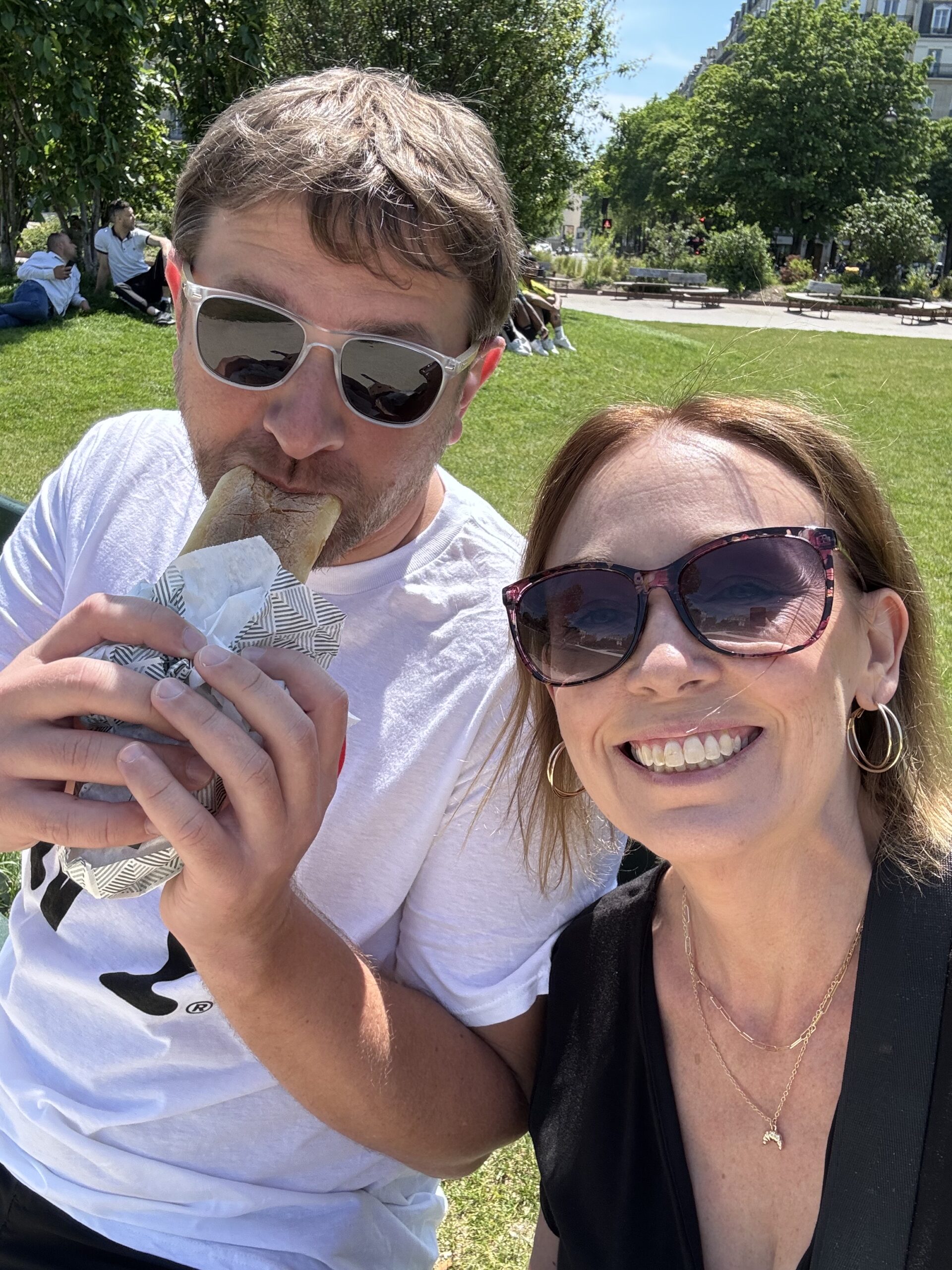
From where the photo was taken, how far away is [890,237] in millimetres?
40000

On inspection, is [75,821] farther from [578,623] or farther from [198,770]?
[578,623]

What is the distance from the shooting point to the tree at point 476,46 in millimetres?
20812

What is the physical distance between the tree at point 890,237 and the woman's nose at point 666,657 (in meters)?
43.8

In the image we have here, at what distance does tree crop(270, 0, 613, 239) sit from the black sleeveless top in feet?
67.6

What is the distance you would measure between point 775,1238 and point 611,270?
3946cm

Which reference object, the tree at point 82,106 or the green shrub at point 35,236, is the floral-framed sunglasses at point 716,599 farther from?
the green shrub at point 35,236

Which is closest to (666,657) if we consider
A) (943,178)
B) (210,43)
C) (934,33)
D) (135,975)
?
(135,975)

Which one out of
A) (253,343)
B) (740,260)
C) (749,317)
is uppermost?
(740,260)

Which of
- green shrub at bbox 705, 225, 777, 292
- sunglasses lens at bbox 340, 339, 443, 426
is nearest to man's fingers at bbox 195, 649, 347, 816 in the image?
sunglasses lens at bbox 340, 339, 443, 426

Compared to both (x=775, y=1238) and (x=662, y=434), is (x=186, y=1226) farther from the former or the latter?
(x=662, y=434)

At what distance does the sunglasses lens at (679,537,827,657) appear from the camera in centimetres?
157

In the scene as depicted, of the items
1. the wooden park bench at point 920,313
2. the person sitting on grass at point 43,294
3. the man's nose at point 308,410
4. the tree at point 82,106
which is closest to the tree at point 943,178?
the wooden park bench at point 920,313

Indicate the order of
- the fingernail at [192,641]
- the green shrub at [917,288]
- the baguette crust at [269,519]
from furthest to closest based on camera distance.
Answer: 1. the green shrub at [917,288]
2. the baguette crust at [269,519]
3. the fingernail at [192,641]

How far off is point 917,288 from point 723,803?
43.7 meters
